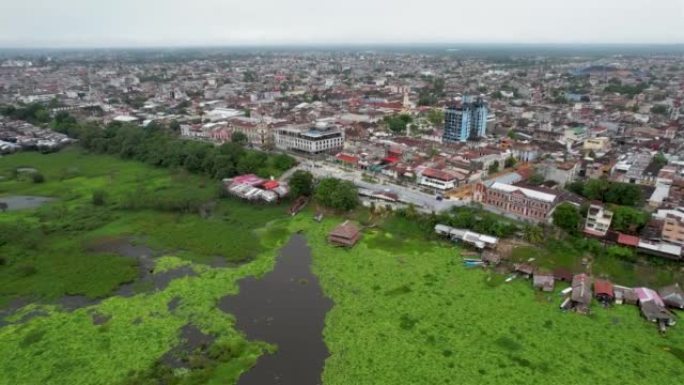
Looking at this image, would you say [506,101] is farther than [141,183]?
Yes

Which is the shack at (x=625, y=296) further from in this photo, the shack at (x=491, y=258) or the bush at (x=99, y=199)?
the bush at (x=99, y=199)

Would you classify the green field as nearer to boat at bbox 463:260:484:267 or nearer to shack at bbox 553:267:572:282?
boat at bbox 463:260:484:267

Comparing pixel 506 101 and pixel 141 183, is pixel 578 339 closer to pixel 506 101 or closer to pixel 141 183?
pixel 141 183

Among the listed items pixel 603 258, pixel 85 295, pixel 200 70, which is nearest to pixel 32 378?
pixel 85 295

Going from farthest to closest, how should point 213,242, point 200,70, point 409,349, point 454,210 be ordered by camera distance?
point 200,70 < point 454,210 < point 213,242 < point 409,349

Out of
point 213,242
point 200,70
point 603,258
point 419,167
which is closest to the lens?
Answer: point 603,258

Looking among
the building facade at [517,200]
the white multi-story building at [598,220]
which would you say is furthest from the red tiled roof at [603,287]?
the building facade at [517,200]

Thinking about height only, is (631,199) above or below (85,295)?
above
